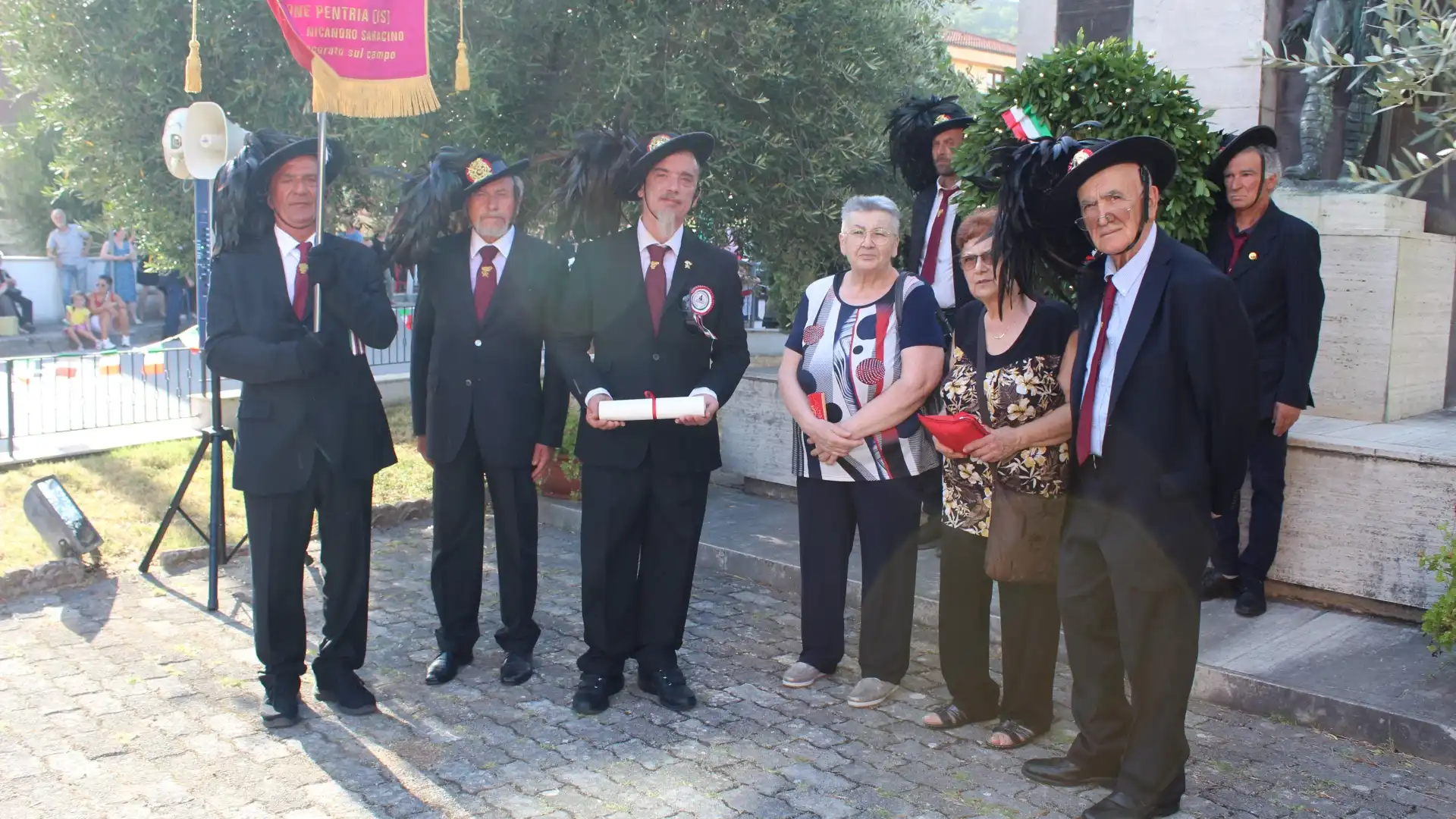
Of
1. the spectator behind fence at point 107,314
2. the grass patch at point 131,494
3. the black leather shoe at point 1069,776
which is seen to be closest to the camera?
the black leather shoe at point 1069,776

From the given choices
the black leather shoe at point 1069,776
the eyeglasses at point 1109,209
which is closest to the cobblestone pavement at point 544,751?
the black leather shoe at point 1069,776

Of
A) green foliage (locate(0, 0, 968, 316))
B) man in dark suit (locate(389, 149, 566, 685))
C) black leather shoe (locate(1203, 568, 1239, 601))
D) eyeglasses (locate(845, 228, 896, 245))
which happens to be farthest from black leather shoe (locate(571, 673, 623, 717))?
green foliage (locate(0, 0, 968, 316))

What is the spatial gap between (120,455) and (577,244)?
5.65 metres

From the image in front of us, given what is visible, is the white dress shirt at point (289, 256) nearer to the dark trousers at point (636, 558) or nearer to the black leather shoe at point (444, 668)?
the dark trousers at point (636, 558)

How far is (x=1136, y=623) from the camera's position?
3.89 m

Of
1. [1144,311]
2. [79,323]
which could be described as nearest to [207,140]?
[1144,311]

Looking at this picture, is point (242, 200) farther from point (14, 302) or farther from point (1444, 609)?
point (14, 302)

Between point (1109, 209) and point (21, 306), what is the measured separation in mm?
20520

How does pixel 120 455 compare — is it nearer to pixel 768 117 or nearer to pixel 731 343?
pixel 768 117

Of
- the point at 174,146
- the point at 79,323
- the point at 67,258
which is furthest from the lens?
the point at 67,258

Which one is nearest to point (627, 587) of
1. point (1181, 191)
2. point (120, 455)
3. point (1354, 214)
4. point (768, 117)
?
point (1181, 191)

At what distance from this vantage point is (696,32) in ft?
25.1

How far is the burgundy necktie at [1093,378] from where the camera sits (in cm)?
392

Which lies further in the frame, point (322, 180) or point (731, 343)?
point (731, 343)
